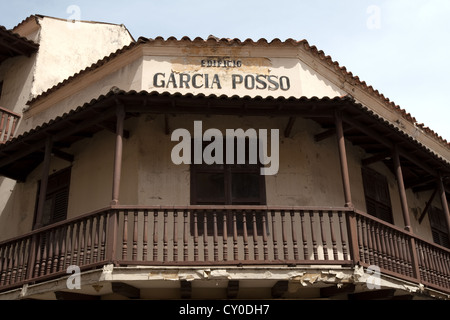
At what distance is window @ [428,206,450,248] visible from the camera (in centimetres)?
1336

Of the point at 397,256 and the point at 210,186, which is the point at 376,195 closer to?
the point at 397,256

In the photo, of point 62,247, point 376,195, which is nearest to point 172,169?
point 62,247

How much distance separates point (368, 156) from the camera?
11.8 metres

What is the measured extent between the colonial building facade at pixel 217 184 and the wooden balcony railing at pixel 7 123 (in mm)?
67

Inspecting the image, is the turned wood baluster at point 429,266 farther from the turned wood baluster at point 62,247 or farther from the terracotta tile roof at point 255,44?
the turned wood baluster at point 62,247

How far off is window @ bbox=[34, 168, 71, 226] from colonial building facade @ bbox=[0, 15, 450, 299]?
0.12 ft

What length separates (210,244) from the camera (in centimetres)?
971

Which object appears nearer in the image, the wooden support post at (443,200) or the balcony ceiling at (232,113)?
the balcony ceiling at (232,113)

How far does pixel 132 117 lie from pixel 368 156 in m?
5.00

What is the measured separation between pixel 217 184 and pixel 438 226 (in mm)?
6361

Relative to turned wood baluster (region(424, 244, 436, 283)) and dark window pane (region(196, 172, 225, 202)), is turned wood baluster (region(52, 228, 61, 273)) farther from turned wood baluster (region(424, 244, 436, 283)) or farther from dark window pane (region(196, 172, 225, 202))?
turned wood baluster (region(424, 244, 436, 283))

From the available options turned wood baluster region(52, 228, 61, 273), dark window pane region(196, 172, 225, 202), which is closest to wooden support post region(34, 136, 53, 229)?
turned wood baluster region(52, 228, 61, 273)

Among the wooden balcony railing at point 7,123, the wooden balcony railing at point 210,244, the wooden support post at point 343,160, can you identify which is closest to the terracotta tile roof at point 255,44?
the wooden balcony railing at point 7,123

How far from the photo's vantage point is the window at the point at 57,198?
11.4m
